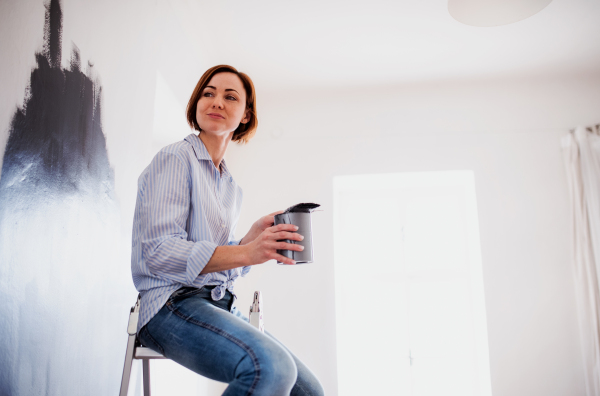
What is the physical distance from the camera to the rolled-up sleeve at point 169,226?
0.82 m

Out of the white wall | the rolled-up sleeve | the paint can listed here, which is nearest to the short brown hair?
the rolled-up sleeve

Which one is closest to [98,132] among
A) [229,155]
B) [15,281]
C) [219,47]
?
[15,281]

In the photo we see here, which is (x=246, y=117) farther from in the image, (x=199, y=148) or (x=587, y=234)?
(x=587, y=234)

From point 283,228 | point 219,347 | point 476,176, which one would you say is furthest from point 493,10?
point 219,347

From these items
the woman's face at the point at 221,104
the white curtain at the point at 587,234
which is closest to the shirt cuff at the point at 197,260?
the woman's face at the point at 221,104

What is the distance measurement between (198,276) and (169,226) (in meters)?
0.13

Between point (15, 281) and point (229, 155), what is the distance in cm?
257

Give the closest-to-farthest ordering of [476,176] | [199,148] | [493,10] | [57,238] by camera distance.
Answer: [57,238]
[199,148]
[493,10]
[476,176]

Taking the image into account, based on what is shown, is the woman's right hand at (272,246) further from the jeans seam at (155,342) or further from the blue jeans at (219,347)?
the jeans seam at (155,342)

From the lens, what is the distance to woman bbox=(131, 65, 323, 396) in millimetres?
747

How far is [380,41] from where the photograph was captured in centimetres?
271

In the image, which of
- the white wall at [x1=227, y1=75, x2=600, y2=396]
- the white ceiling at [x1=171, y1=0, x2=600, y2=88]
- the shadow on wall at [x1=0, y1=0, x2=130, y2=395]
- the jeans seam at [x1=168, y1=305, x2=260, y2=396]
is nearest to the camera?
the jeans seam at [x1=168, y1=305, x2=260, y2=396]

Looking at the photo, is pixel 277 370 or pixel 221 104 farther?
pixel 221 104

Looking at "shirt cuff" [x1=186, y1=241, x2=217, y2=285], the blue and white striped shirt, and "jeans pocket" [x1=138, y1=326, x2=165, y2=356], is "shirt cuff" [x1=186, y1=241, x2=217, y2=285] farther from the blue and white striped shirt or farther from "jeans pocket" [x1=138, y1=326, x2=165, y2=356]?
"jeans pocket" [x1=138, y1=326, x2=165, y2=356]
